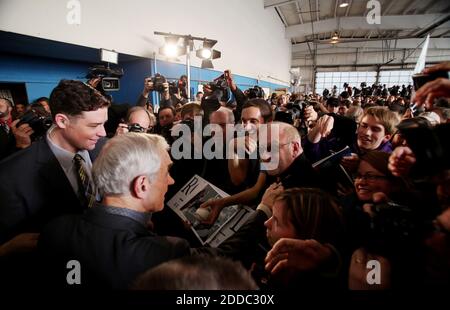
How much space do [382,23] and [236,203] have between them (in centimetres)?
1491

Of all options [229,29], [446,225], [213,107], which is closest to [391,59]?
[229,29]

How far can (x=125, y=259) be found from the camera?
0.85 meters

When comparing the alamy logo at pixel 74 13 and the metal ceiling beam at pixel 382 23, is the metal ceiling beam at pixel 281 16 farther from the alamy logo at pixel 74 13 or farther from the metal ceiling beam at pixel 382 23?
the alamy logo at pixel 74 13

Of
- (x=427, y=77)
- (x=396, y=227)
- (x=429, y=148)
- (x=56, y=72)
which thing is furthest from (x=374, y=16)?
(x=396, y=227)

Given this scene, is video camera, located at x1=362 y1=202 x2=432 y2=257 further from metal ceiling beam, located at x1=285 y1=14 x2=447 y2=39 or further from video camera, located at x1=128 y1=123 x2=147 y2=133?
metal ceiling beam, located at x1=285 y1=14 x2=447 y2=39

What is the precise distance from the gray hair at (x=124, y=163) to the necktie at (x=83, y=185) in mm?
448

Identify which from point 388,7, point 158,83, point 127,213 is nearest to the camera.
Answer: point 127,213

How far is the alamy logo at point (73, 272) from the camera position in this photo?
2.90ft

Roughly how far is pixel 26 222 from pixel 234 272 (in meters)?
1.17

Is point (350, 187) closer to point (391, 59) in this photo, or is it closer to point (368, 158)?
point (368, 158)

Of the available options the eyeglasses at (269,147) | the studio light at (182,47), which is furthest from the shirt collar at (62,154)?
the studio light at (182,47)

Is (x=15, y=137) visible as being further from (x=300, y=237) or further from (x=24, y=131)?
(x=300, y=237)

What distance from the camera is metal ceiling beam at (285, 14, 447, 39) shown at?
12039mm

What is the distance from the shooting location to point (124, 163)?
1.04 meters
